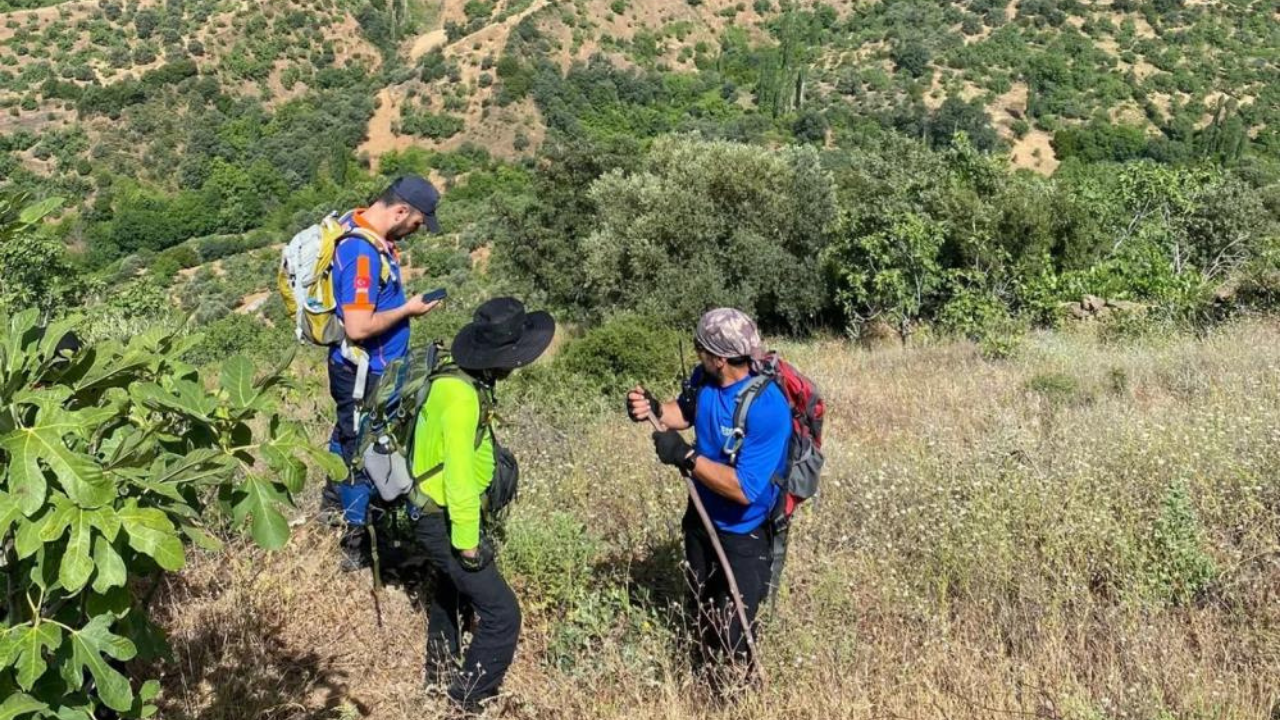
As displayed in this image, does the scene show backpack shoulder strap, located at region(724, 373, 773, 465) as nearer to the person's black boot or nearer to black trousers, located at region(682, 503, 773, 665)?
black trousers, located at region(682, 503, 773, 665)

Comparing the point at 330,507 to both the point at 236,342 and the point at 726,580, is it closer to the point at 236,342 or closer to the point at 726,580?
the point at 726,580

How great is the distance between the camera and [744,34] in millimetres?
74250

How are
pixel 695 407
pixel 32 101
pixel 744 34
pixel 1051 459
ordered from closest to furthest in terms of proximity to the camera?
pixel 695 407, pixel 1051 459, pixel 32 101, pixel 744 34

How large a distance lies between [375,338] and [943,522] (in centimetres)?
283

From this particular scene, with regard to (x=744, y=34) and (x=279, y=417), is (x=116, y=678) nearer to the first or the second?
(x=279, y=417)

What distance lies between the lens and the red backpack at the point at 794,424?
2809mm

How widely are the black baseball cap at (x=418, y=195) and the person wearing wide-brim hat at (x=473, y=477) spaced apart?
996 millimetres

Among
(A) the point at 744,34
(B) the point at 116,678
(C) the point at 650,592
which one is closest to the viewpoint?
(B) the point at 116,678

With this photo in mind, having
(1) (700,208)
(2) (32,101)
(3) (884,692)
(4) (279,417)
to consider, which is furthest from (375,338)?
(2) (32,101)

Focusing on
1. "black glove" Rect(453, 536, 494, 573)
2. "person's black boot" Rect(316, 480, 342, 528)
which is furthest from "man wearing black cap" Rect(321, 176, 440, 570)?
"black glove" Rect(453, 536, 494, 573)

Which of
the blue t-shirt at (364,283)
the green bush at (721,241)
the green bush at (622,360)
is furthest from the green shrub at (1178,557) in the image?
the green bush at (721,241)

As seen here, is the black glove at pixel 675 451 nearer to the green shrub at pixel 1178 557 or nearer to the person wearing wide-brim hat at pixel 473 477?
the person wearing wide-brim hat at pixel 473 477

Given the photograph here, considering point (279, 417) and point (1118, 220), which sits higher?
point (279, 417)

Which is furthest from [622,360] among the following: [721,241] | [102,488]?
[721,241]
